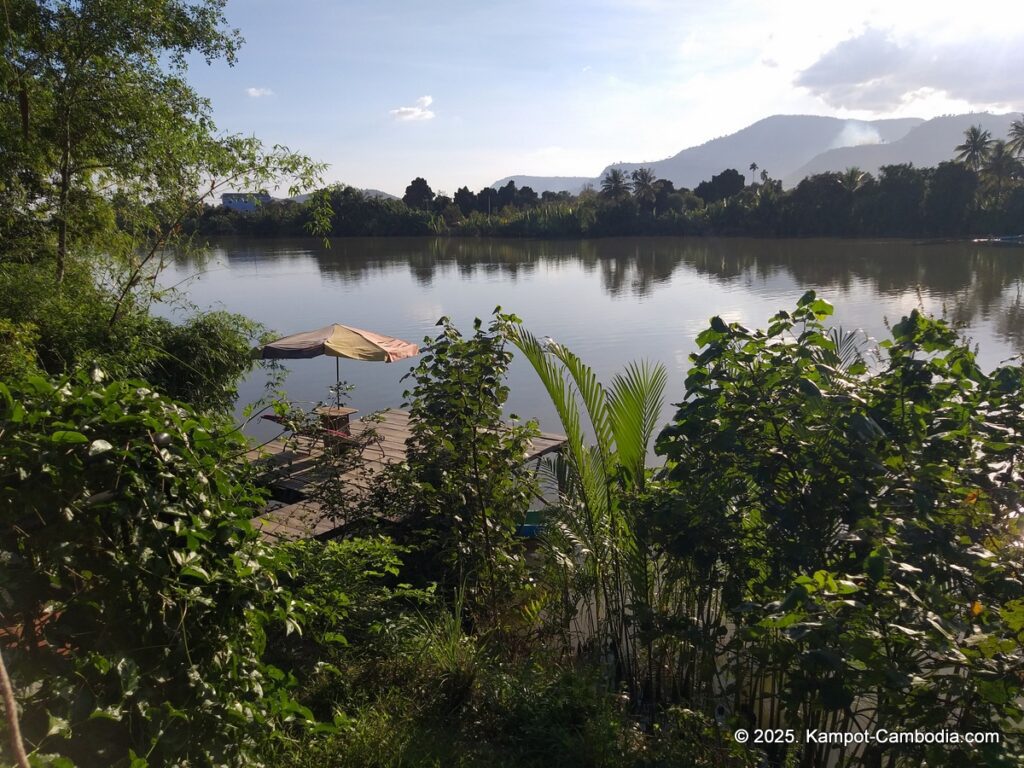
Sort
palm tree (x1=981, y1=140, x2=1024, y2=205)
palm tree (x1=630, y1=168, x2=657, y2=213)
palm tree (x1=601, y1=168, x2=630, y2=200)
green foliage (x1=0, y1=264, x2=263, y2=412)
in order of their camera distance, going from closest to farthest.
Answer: green foliage (x1=0, y1=264, x2=263, y2=412) < palm tree (x1=981, y1=140, x2=1024, y2=205) < palm tree (x1=630, y1=168, x2=657, y2=213) < palm tree (x1=601, y1=168, x2=630, y2=200)

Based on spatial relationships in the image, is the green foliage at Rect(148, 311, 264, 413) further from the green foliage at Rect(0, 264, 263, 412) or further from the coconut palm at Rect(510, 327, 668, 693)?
the coconut palm at Rect(510, 327, 668, 693)

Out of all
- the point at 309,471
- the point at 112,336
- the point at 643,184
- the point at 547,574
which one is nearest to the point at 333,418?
the point at 309,471

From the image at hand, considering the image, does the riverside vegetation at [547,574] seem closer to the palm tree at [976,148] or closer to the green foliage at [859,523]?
the green foliage at [859,523]

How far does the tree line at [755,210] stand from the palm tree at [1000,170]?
8cm

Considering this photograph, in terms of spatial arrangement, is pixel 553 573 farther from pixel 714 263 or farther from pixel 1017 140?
pixel 1017 140

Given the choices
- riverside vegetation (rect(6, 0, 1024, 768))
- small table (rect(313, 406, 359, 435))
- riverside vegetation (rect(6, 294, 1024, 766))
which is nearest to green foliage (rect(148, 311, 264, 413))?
small table (rect(313, 406, 359, 435))

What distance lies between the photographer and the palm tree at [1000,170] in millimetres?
52022

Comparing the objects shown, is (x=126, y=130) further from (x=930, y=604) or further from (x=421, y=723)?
(x=930, y=604)

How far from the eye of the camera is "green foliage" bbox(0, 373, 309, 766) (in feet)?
5.68

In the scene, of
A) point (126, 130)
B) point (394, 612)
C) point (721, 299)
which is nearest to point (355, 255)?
point (721, 299)

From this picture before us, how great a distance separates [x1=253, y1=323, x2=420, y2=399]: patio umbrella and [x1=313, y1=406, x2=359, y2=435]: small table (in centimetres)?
108

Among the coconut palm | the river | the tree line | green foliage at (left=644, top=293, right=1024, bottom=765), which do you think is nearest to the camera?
green foliage at (left=644, top=293, right=1024, bottom=765)

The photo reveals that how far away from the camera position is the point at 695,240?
61.5 m

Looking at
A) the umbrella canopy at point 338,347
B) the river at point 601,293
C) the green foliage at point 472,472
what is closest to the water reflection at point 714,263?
the river at point 601,293
